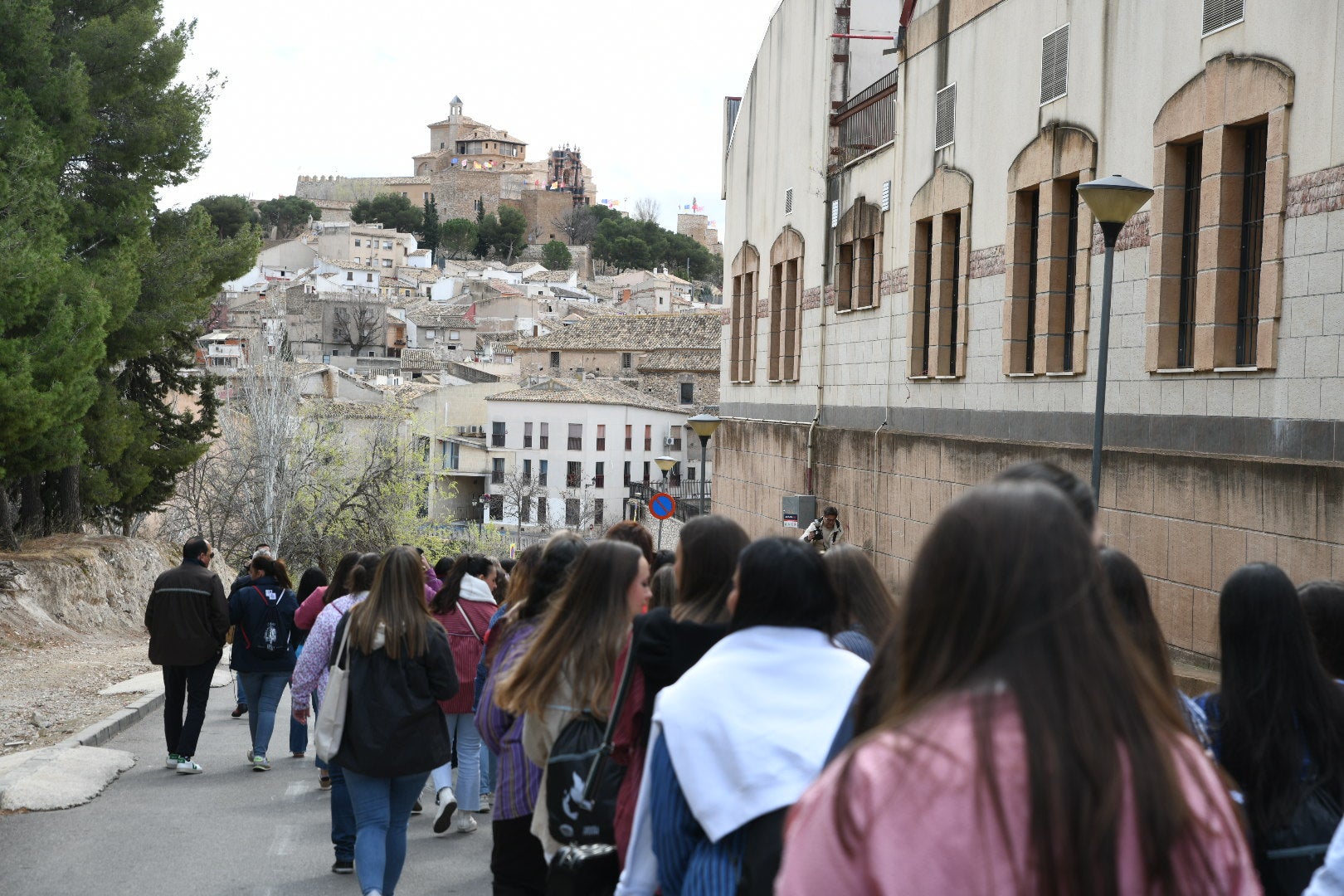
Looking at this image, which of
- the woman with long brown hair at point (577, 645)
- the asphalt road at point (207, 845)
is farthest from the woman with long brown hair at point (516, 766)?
the asphalt road at point (207, 845)

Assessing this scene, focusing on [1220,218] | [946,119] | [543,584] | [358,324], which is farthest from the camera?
[358,324]

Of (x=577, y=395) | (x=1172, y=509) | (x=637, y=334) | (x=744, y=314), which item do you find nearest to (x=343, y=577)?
(x=1172, y=509)

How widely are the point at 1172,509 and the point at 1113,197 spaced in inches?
139

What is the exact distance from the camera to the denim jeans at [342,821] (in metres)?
7.60

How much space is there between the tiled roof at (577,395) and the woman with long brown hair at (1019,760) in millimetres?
67985

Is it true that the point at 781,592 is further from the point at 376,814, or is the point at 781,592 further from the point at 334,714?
the point at 376,814

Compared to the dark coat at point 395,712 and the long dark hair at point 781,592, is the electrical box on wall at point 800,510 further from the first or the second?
the long dark hair at point 781,592

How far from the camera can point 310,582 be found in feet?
34.9

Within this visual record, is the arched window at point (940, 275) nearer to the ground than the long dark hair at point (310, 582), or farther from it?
farther from it

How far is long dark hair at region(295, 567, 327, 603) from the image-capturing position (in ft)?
34.2

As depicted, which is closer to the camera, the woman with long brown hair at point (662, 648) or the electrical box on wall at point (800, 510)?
the woman with long brown hair at point (662, 648)

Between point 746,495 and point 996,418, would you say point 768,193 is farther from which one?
point 996,418

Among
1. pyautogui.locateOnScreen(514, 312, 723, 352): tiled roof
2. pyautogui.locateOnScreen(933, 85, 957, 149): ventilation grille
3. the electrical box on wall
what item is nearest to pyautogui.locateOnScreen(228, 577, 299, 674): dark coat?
pyautogui.locateOnScreen(933, 85, 957, 149): ventilation grille

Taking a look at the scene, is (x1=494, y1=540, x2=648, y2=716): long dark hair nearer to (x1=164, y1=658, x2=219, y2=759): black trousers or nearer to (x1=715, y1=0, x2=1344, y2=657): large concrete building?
(x1=164, y1=658, x2=219, y2=759): black trousers
